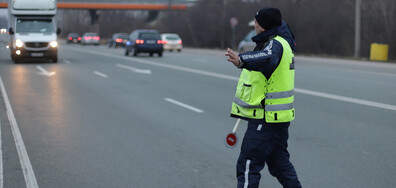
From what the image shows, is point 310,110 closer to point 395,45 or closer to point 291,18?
point 395,45

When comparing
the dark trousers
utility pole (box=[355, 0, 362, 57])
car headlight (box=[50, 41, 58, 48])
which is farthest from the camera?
utility pole (box=[355, 0, 362, 57])

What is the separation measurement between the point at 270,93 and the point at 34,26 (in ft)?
77.3

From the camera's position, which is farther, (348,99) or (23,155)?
(348,99)

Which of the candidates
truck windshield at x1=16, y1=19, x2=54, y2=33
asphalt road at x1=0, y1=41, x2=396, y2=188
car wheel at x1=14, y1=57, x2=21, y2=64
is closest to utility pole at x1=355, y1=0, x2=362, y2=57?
asphalt road at x1=0, y1=41, x2=396, y2=188

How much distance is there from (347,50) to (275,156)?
33175 millimetres

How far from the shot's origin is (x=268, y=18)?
4.64m

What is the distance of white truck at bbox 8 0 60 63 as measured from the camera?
24844mm

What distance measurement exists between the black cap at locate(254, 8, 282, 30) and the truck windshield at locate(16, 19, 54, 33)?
2160 centimetres

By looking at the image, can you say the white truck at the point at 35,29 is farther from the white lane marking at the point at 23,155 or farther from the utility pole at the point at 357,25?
the utility pole at the point at 357,25

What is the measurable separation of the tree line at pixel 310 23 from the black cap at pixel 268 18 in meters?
27.9

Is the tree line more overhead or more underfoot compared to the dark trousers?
more overhead

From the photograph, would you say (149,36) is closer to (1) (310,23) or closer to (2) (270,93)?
(1) (310,23)

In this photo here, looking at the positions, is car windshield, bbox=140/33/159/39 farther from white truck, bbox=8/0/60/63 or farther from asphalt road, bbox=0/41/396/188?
asphalt road, bbox=0/41/396/188

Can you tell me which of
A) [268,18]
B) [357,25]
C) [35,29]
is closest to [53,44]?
[35,29]
